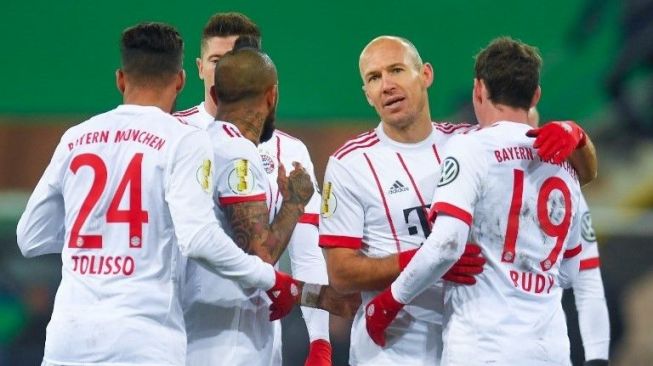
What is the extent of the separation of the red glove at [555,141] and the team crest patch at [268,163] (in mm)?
1060

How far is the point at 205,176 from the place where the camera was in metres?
3.28

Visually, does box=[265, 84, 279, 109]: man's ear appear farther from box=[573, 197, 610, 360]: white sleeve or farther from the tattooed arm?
box=[573, 197, 610, 360]: white sleeve

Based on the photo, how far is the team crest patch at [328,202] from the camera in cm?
384

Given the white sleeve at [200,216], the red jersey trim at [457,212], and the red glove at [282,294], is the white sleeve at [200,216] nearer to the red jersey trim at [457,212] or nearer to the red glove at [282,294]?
the red glove at [282,294]

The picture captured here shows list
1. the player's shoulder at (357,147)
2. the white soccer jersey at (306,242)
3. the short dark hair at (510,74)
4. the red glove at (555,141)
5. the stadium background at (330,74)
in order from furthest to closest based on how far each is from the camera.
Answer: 1. the stadium background at (330,74)
2. the white soccer jersey at (306,242)
3. the player's shoulder at (357,147)
4. the short dark hair at (510,74)
5. the red glove at (555,141)

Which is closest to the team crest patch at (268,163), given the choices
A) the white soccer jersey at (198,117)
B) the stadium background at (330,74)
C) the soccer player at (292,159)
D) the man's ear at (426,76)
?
the soccer player at (292,159)

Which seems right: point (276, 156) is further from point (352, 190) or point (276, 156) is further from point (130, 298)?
point (130, 298)

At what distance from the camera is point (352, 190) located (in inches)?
151

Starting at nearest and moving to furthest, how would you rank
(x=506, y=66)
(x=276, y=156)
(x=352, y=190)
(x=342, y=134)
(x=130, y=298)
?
(x=130, y=298) < (x=506, y=66) < (x=352, y=190) < (x=276, y=156) < (x=342, y=134)

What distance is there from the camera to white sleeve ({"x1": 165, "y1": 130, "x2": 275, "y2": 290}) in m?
3.21

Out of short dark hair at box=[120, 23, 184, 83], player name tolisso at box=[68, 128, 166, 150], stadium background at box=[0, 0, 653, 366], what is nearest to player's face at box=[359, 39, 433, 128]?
short dark hair at box=[120, 23, 184, 83]

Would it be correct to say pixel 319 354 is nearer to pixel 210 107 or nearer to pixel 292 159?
pixel 292 159

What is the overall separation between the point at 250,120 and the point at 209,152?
1.08ft

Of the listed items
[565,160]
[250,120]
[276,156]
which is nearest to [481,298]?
[565,160]
